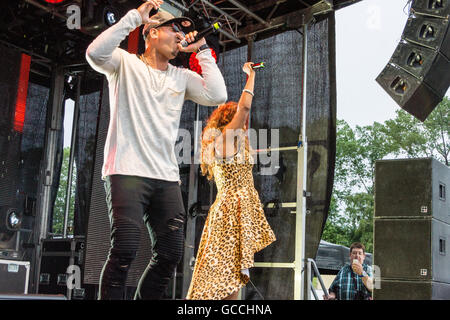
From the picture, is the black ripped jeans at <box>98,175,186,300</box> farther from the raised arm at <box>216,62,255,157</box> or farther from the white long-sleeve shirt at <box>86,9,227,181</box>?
the raised arm at <box>216,62,255,157</box>

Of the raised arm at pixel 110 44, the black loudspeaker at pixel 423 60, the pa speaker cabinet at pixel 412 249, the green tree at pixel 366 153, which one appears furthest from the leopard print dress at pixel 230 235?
the green tree at pixel 366 153

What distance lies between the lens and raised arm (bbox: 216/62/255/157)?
3182 millimetres

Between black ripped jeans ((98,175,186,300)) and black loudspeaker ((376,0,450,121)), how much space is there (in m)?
3.30

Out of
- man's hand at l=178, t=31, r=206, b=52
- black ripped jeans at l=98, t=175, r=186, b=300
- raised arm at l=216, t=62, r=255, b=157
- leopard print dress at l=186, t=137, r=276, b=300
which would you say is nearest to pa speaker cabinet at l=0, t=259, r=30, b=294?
leopard print dress at l=186, t=137, r=276, b=300

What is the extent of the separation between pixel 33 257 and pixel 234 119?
4.66 meters

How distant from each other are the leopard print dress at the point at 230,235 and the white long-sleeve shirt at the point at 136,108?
1116 millimetres

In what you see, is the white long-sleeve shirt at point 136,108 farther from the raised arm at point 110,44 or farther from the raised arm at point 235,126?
the raised arm at point 235,126

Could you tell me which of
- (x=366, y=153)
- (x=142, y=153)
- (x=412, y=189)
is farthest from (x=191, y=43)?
(x=366, y=153)

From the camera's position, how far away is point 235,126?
3189 mm

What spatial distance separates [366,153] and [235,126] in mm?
29988

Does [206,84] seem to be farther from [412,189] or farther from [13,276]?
[13,276]

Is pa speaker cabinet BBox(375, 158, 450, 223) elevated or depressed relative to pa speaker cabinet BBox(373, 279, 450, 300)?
elevated

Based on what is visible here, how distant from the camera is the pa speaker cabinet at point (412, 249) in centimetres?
344
